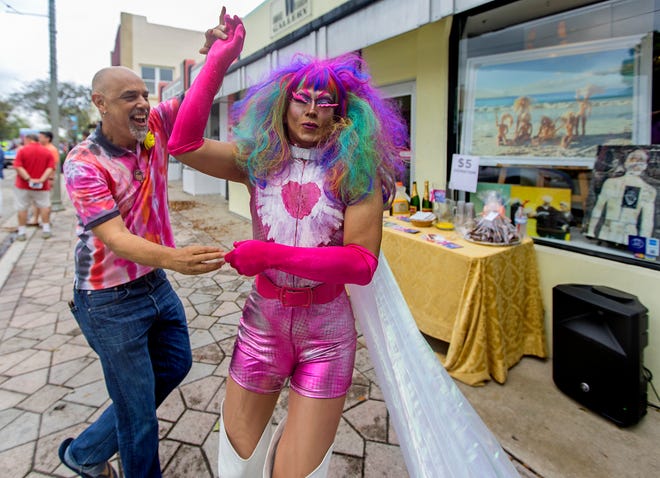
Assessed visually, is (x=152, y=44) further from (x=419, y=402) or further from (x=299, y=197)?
(x=419, y=402)

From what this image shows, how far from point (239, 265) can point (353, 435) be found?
1.65 m

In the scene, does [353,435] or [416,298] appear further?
[416,298]

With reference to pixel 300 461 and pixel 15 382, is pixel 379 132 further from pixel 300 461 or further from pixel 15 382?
pixel 15 382

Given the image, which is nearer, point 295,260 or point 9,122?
point 295,260

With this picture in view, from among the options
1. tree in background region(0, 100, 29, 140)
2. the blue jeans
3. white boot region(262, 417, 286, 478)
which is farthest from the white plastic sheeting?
tree in background region(0, 100, 29, 140)

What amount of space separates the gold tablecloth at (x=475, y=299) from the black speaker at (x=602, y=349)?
36 cm

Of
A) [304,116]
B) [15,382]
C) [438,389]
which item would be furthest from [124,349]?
[15,382]

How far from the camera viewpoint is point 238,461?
1352 mm

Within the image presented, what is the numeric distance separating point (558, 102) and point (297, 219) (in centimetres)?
315

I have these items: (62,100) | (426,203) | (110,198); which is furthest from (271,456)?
(62,100)

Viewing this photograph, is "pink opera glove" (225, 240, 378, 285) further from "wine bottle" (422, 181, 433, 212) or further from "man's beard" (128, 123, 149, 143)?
"wine bottle" (422, 181, 433, 212)

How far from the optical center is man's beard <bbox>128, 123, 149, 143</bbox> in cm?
159

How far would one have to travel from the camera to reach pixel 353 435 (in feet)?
7.72

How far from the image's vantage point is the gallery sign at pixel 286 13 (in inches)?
236
